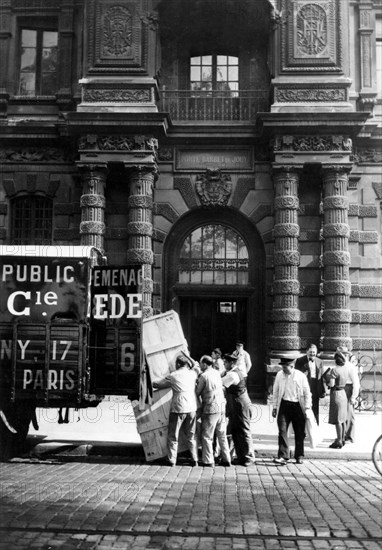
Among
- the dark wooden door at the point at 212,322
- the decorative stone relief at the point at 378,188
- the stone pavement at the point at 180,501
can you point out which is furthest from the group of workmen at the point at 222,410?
the decorative stone relief at the point at 378,188

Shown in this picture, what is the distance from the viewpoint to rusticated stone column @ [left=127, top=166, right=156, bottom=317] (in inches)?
715

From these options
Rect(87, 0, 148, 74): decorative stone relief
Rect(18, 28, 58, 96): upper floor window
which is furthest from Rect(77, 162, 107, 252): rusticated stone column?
Rect(18, 28, 58, 96): upper floor window

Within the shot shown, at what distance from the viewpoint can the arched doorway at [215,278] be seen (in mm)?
19297

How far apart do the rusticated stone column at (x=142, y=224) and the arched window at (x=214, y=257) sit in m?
1.57

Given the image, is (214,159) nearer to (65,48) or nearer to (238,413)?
(65,48)

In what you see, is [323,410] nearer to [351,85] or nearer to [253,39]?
[351,85]

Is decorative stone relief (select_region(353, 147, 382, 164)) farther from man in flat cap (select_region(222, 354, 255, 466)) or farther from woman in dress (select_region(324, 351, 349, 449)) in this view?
man in flat cap (select_region(222, 354, 255, 466))

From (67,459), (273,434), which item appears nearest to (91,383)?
(67,459)

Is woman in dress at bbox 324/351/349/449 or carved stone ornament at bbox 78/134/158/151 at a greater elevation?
carved stone ornament at bbox 78/134/158/151

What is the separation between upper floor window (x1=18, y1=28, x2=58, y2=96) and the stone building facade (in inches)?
1.8

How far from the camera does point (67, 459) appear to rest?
1064 cm

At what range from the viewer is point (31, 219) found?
19.7m

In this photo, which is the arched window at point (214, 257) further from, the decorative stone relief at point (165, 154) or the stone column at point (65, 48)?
the stone column at point (65, 48)

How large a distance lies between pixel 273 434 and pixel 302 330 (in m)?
6.01
